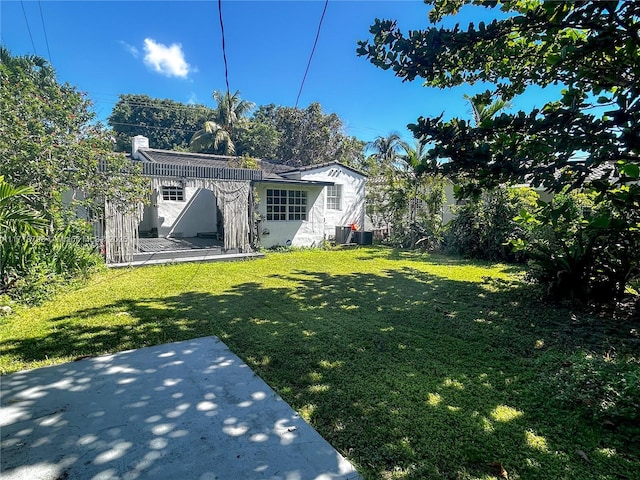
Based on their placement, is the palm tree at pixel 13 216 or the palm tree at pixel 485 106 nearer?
the palm tree at pixel 485 106

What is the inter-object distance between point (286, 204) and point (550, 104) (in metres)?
10.8

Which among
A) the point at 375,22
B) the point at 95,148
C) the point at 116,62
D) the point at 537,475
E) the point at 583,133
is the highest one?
the point at 116,62

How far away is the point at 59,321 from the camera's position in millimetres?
4867

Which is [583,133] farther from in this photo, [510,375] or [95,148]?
[95,148]

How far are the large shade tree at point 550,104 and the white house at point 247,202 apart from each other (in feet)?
26.2

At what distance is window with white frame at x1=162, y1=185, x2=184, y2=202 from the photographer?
1490 centimetres

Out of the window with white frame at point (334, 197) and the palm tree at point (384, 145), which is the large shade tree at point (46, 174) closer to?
the window with white frame at point (334, 197)

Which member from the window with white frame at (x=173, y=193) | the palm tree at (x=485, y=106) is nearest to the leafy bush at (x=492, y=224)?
the palm tree at (x=485, y=106)

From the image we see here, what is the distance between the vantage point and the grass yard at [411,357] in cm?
238

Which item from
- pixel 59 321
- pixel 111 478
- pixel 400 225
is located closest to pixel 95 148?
pixel 59 321

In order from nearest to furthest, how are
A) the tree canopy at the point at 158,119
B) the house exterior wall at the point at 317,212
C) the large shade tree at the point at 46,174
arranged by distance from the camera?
the large shade tree at the point at 46,174 → the house exterior wall at the point at 317,212 → the tree canopy at the point at 158,119

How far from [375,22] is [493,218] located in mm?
9304

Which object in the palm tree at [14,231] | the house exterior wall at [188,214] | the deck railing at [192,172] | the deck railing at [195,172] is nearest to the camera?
the palm tree at [14,231]

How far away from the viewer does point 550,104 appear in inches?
154
